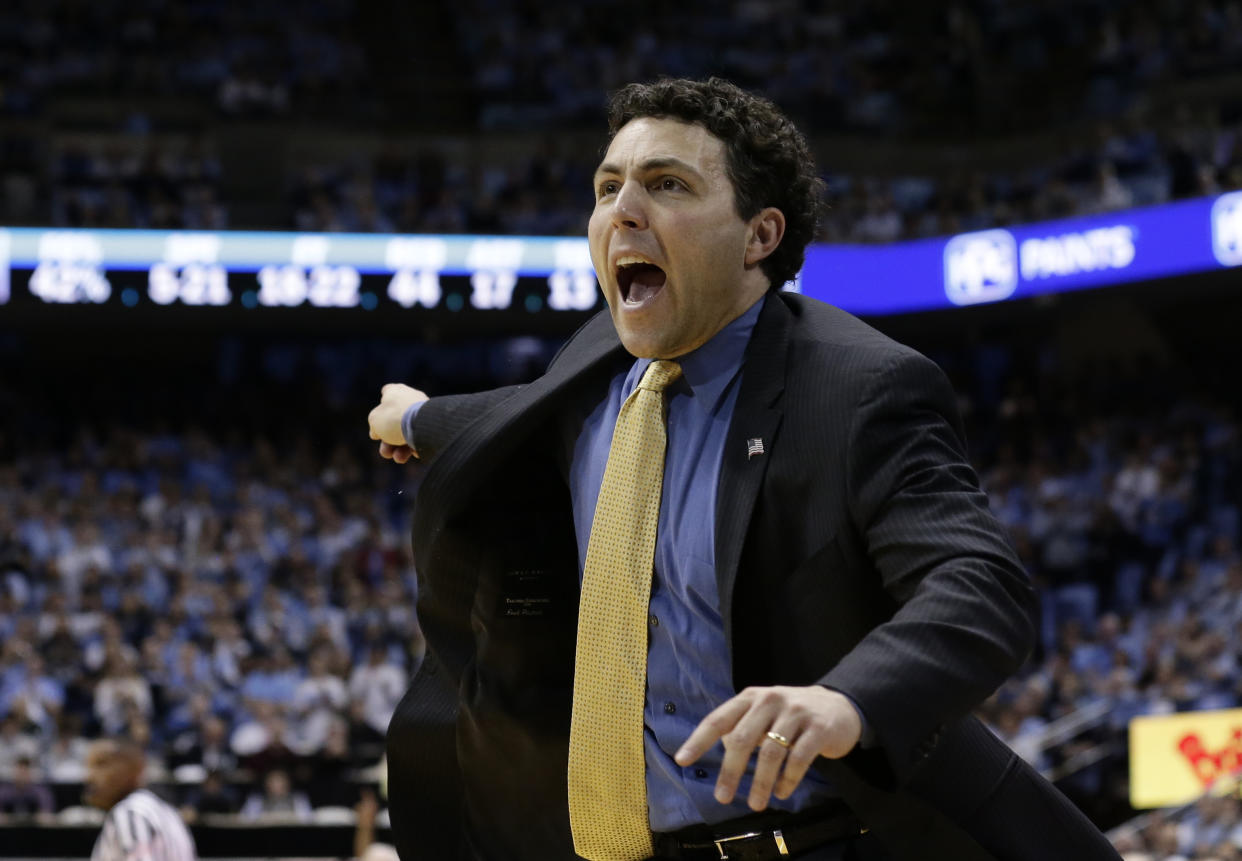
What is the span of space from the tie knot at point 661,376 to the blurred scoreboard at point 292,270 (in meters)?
12.9

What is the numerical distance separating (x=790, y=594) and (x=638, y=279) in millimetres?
556

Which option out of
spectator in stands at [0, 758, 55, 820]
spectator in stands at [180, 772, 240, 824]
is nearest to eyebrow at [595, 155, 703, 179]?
spectator in stands at [180, 772, 240, 824]

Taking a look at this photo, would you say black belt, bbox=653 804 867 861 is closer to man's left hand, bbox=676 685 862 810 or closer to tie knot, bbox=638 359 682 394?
man's left hand, bbox=676 685 862 810

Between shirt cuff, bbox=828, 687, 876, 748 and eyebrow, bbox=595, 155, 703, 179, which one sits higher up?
eyebrow, bbox=595, 155, 703, 179

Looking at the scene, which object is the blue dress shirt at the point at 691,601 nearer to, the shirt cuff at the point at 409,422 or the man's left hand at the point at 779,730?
the shirt cuff at the point at 409,422

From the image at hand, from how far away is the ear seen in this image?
223 centimetres

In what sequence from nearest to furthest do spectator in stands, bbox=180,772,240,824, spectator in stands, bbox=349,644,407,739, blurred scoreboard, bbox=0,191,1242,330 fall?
1. spectator in stands, bbox=180,772,240,824
2. spectator in stands, bbox=349,644,407,739
3. blurred scoreboard, bbox=0,191,1242,330

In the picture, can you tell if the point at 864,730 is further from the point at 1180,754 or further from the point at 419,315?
the point at 419,315

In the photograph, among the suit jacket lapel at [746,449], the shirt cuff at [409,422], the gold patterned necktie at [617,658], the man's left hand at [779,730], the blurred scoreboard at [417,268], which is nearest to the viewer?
the man's left hand at [779,730]

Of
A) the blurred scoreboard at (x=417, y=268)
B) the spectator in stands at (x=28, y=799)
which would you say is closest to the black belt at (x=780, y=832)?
the spectator in stands at (x=28, y=799)

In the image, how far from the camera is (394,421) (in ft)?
8.19

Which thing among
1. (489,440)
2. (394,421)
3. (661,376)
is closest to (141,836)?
(394,421)

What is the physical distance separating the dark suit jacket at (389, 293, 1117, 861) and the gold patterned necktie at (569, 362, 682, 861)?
0.37 feet

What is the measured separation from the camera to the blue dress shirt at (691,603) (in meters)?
2.05
